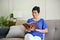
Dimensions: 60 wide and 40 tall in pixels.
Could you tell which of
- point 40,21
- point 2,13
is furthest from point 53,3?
point 2,13

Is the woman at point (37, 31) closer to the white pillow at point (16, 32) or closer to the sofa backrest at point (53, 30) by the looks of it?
the sofa backrest at point (53, 30)

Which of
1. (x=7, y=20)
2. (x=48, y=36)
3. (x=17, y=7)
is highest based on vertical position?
(x=17, y=7)

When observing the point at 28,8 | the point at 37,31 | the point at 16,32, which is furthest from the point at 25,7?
the point at 37,31

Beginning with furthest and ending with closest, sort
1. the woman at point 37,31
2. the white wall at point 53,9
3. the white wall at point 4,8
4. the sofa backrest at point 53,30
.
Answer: the white wall at point 4,8 < the white wall at point 53,9 < the sofa backrest at point 53,30 < the woman at point 37,31

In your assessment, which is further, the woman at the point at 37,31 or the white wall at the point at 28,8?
the white wall at the point at 28,8

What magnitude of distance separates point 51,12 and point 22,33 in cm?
129

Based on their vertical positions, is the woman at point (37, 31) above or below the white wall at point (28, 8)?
below

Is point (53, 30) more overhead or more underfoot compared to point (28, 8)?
more underfoot

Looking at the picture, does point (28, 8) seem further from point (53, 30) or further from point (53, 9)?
point (53, 30)

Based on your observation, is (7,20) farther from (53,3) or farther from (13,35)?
(53,3)

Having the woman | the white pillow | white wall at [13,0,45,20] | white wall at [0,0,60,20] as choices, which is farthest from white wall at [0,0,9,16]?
the woman

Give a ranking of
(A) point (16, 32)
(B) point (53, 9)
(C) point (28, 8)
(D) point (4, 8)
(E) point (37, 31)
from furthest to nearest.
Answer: (D) point (4, 8)
(C) point (28, 8)
(B) point (53, 9)
(A) point (16, 32)
(E) point (37, 31)

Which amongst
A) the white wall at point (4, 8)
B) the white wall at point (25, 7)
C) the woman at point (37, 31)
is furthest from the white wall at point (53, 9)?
the white wall at point (4, 8)

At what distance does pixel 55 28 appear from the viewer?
298 cm
